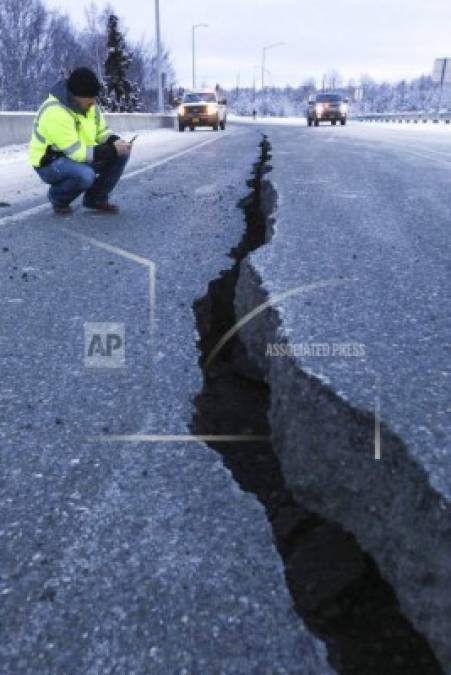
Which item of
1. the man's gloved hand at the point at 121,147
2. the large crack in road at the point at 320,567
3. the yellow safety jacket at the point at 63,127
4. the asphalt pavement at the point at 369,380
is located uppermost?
the yellow safety jacket at the point at 63,127

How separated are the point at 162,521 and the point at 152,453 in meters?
0.29

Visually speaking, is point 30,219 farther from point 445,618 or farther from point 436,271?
point 445,618

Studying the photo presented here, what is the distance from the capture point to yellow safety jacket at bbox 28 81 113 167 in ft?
15.3

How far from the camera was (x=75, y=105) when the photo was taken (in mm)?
4770

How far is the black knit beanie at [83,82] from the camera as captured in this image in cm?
461

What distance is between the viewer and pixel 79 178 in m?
4.96

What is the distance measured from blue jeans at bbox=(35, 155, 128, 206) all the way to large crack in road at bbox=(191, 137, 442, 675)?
3313 millimetres

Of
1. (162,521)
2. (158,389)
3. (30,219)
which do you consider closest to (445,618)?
(162,521)

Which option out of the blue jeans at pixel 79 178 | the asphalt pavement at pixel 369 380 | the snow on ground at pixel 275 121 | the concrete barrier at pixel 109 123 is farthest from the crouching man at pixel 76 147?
the snow on ground at pixel 275 121

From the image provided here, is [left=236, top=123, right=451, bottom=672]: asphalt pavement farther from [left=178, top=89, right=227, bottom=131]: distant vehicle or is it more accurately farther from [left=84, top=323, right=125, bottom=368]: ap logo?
[left=178, top=89, right=227, bottom=131]: distant vehicle

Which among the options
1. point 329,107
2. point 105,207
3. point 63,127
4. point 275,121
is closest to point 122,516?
point 63,127

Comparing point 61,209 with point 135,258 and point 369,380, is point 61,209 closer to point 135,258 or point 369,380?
point 135,258

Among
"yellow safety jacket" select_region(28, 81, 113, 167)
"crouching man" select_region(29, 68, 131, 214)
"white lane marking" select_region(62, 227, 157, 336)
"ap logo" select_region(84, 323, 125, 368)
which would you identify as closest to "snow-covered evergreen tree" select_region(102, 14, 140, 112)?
"crouching man" select_region(29, 68, 131, 214)

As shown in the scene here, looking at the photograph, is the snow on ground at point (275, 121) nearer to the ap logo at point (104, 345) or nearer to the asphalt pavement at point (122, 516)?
the ap logo at point (104, 345)
